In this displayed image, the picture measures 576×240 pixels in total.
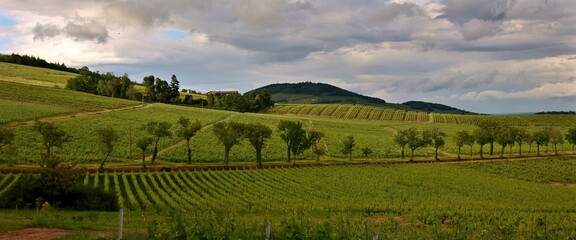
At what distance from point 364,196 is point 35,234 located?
41493 mm

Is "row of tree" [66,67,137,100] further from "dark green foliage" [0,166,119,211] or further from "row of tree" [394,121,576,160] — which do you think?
"dark green foliage" [0,166,119,211]

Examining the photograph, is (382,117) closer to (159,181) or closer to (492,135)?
(492,135)

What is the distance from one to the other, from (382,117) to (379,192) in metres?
139

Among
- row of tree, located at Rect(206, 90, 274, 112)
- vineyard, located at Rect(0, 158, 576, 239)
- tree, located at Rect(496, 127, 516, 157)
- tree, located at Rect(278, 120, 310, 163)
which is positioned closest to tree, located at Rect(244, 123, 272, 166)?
tree, located at Rect(278, 120, 310, 163)

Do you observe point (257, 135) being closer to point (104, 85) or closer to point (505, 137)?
point (505, 137)

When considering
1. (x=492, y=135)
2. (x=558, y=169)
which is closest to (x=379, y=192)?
(x=558, y=169)

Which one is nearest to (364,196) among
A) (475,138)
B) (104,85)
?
(475,138)

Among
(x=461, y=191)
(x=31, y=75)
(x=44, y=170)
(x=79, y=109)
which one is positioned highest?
(x=31, y=75)

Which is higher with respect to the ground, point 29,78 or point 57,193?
point 29,78

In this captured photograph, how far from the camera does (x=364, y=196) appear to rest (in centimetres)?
5825

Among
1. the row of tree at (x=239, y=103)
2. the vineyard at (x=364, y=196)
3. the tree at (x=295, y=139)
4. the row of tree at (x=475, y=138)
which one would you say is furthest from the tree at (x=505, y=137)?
Result: the row of tree at (x=239, y=103)

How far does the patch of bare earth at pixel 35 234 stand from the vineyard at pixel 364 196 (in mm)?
9711

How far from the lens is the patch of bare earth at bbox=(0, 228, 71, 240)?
22.2 metres

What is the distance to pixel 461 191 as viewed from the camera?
6662 centimetres
